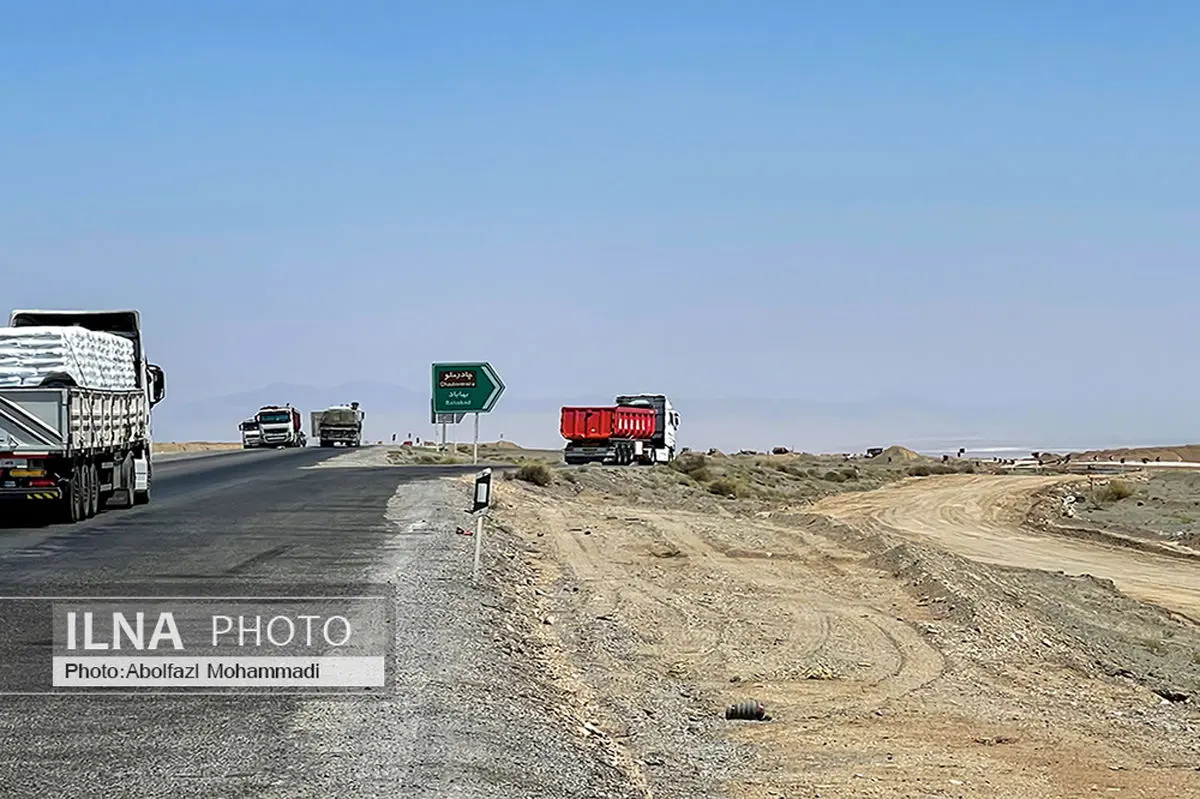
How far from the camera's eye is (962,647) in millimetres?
17828

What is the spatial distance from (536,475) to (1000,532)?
15.3 m

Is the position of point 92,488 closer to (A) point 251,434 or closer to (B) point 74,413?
(B) point 74,413

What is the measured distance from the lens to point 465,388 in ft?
188

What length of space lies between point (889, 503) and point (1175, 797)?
44662 millimetres

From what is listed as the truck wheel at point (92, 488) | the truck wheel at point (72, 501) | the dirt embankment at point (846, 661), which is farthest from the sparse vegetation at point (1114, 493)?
the truck wheel at point (72, 501)

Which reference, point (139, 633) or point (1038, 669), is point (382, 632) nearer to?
point (139, 633)

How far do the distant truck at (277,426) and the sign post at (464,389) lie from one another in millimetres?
30597

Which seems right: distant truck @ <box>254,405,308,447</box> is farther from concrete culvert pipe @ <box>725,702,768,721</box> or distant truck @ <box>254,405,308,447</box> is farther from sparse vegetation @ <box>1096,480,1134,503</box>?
concrete culvert pipe @ <box>725,702,768,721</box>

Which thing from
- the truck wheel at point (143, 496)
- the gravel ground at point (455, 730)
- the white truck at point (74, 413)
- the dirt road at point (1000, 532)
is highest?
the white truck at point (74, 413)

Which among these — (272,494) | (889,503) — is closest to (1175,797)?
(272,494)

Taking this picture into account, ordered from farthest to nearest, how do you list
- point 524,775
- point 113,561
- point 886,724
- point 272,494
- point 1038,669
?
1. point 272,494
2. point 113,561
3. point 1038,669
4. point 886,724
5. point 524,775

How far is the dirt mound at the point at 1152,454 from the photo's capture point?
112 m

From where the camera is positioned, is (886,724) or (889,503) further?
(889,503)

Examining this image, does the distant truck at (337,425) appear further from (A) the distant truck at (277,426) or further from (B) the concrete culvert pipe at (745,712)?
(B) the concrete culvert pipe at (745,712)
